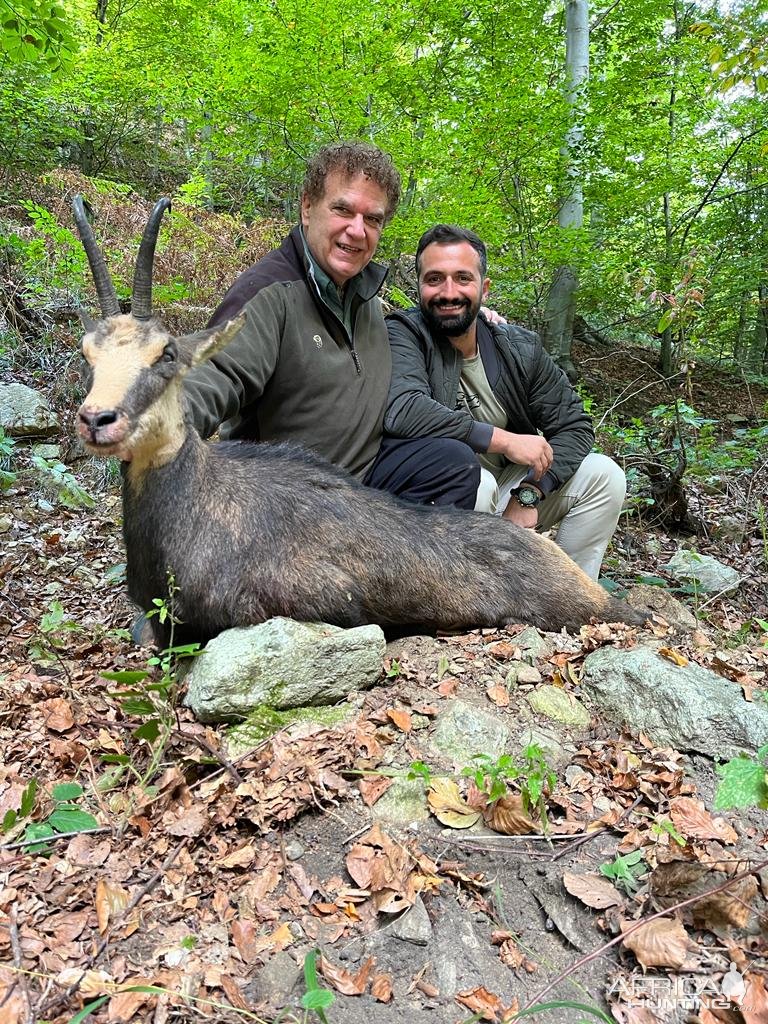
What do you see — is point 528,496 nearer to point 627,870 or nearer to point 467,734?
point 467,734

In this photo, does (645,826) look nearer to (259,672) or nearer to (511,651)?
(511,651)

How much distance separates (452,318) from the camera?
5945 millimetres

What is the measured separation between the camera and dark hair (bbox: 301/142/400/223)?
5.33 m

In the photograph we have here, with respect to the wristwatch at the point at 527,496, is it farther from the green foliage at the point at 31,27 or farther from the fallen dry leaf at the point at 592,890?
the green foliage at the point at 31,27

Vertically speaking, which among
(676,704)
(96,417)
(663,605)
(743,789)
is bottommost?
(663,605)

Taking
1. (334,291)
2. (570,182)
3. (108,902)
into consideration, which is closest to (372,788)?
(108,902)

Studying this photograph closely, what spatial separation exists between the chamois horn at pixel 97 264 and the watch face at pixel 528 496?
3.55 m

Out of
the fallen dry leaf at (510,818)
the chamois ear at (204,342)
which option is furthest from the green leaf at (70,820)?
the chamois ear at (204,342)

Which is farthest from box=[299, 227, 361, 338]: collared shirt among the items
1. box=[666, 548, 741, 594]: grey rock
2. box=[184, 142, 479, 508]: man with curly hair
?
box=[666, 548, 741, 594]: grey rock

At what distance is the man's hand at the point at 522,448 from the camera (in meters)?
5.73

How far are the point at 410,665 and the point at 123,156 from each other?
1554cm

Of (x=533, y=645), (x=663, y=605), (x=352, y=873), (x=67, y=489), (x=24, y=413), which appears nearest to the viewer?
(x=352, y=873)

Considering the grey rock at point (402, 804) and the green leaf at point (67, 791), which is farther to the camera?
the green leaf at point (67, 791)

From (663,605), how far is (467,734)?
3025 millimetres
